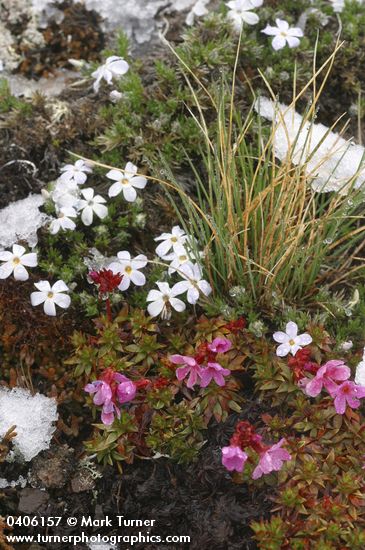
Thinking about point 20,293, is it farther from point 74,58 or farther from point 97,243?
point 74,58

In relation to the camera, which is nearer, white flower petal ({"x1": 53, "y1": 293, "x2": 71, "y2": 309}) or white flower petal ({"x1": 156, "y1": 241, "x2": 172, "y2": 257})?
white flower petal ({"x1": 53, "y1": 293, "x2": 71, "y2": 309})

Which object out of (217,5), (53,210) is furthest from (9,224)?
(217,5)

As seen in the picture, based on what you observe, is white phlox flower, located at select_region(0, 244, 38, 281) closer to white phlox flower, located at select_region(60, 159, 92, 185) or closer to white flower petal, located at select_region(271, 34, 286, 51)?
white phlox flower, located at select_region(60, 159, 92, 185)

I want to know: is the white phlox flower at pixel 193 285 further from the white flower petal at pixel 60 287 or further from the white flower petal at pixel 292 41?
the white flower petal at pixel 292 41

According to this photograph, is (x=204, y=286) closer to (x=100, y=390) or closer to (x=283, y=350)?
(x=283, y=350)

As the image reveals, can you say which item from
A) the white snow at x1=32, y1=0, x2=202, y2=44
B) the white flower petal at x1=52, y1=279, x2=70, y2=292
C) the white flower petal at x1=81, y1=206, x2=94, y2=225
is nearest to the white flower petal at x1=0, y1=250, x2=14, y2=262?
the white flower petal at x1=52, y1=279, x2=70, y2=292

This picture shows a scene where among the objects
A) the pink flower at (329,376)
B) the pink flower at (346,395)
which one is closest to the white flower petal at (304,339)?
the pink flower at (329,376)
